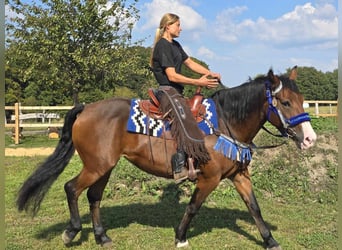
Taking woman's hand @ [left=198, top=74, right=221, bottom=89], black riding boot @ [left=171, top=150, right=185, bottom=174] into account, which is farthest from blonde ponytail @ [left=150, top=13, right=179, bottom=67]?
black riding boot @ [left=171, top=150, right=185, bottom=174]

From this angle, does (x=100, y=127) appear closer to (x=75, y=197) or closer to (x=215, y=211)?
(x=75, y=197)

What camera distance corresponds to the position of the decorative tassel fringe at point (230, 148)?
4719 mm

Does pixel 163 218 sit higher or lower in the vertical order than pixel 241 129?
lower

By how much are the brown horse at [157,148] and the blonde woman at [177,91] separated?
17cm

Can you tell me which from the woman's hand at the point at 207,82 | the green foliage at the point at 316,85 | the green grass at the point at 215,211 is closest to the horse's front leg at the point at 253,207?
the green grass at the point at 215,211

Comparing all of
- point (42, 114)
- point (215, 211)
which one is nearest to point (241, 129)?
point (215, 211)

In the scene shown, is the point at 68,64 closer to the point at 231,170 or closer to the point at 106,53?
the point at 106,53

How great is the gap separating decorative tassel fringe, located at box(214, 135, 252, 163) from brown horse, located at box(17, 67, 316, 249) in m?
0.03

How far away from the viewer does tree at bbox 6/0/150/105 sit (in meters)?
16.8

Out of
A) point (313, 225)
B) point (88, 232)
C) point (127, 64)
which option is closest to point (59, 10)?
point (127, 64)

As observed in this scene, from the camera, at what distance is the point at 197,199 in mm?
4875

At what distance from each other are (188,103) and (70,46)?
13.4m

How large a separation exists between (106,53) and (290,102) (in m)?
13.9

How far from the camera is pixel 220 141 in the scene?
4742mm
